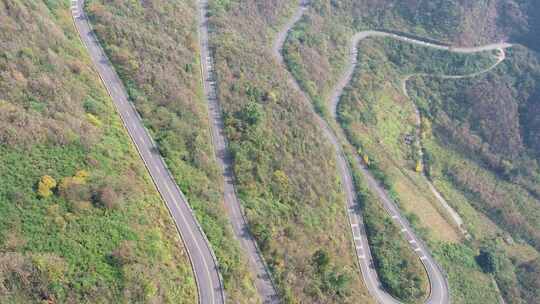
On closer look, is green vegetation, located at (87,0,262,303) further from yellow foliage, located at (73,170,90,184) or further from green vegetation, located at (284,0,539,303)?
green vegetation, located at (284,0,539,303)

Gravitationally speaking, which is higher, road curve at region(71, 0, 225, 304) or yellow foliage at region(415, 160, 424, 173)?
road curve at region(71, 0, 225, 304)

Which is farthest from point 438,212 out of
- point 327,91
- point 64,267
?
point 64,267

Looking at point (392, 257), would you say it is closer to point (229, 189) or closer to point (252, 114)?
point (229, 189)

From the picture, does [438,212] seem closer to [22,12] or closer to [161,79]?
[161,79]

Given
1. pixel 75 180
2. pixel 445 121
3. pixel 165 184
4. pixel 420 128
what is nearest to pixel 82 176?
pixel 75 180

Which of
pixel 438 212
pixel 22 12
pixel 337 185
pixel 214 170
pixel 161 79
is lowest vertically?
pixel 438 212

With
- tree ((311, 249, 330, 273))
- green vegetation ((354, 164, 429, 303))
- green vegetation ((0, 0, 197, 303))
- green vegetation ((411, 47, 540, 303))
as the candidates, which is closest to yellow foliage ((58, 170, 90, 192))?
green vegetation ((0, 0, 197, 303))
